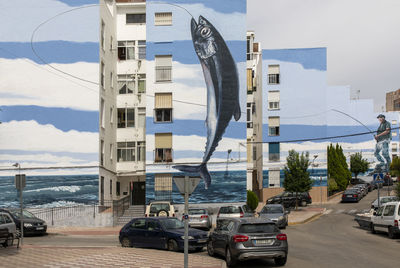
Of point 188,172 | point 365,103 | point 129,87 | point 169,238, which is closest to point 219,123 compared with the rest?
point 188,172

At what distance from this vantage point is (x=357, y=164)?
78.5 m

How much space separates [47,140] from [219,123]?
509 inches

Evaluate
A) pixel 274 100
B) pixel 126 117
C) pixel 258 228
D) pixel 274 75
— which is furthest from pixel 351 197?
pixel 258 228

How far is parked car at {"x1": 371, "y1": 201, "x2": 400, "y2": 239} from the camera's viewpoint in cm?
2316

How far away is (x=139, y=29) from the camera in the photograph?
4347 centimetres

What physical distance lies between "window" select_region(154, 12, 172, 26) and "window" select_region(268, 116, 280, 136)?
20.1 metres

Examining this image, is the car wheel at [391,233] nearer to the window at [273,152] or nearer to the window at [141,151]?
the window at [141,151]

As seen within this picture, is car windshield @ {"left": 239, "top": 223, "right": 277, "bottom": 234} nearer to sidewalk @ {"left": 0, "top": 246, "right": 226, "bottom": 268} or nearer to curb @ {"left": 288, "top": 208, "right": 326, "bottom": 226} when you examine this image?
sidewalk @ {"left": 0, "top": 246, "right": 226, "bottom": 268}

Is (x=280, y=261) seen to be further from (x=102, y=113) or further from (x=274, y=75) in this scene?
(x=274, y=75)

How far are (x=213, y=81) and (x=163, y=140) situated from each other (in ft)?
19.6

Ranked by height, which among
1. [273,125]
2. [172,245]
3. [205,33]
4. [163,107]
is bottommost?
[172,245]

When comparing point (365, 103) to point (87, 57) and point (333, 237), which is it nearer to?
point (87, 57)

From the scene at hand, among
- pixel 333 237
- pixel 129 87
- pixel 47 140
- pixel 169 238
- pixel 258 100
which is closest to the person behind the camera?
pixel 169 238

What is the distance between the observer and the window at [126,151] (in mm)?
42844
